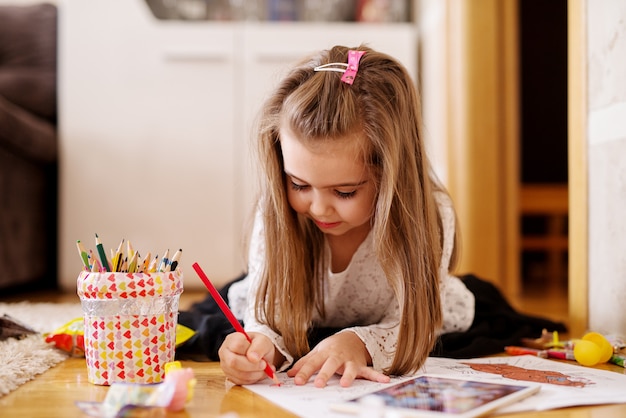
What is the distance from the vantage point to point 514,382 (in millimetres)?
952

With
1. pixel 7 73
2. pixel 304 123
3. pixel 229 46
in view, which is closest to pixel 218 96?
pixel 229 46

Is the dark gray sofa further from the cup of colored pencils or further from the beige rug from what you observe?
the cup of colored pencils

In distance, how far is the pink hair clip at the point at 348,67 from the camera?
102 centimetres

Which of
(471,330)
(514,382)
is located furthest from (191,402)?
(471,330)

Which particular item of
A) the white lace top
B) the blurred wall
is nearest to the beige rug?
the white lace top

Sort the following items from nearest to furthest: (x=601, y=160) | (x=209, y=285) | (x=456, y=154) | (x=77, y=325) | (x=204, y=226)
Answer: (x=209, y=285), (x=77, y=325), (x=601, y=160), (x=456, y=154), (x=204, y=226)

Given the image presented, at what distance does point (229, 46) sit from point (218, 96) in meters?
0.18

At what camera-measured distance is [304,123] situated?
100 cm

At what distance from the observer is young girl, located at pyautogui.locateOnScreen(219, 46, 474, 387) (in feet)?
3.25

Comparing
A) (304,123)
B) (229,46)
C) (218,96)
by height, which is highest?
(229,46)

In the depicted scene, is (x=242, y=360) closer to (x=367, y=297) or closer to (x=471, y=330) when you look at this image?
(x=367, y=297)

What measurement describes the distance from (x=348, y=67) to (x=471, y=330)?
23.0 inches

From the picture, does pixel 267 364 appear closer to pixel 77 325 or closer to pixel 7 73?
pixel 77 325

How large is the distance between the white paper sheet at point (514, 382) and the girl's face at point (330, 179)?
239 millimetres
